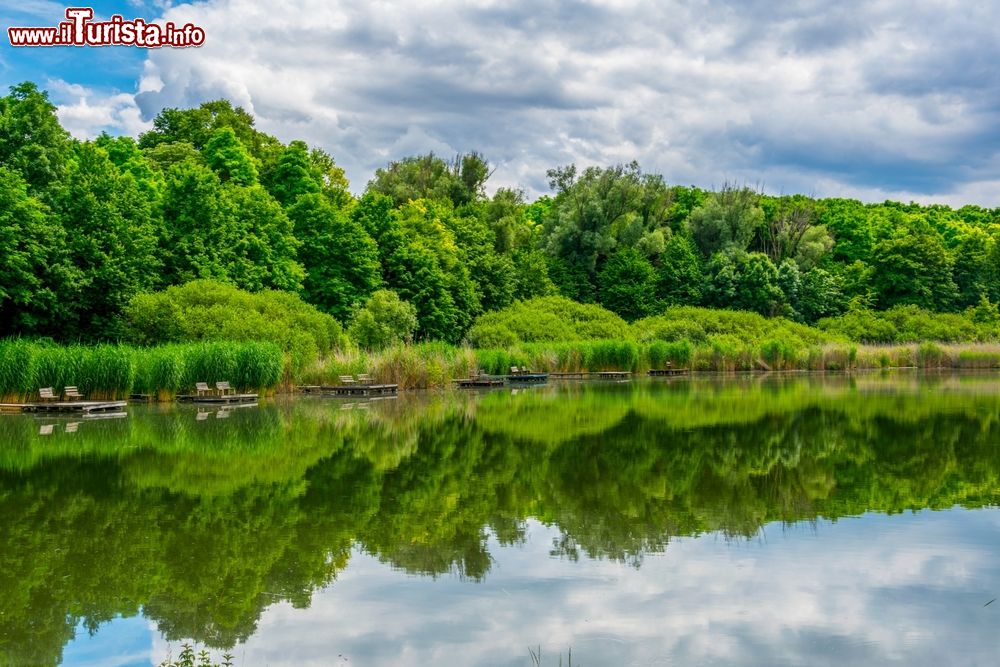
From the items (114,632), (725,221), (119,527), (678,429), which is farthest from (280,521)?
(725,221)

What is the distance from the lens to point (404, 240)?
52594 millimetres

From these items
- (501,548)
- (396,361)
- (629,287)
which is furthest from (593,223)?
(501,548)

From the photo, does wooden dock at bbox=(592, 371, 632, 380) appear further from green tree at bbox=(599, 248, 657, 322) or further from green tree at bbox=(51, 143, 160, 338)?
green tree at bbox=(51, 143, 160, 338)

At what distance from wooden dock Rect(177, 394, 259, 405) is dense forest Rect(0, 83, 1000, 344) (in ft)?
17.9

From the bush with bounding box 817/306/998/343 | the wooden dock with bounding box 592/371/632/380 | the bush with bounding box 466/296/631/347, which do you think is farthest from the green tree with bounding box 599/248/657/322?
the wooden dock with bounding box 592/371/632/380

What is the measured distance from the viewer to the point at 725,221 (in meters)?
73.2

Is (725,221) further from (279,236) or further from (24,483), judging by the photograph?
(24,483)

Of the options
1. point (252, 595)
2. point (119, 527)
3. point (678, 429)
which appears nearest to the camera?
point (252, 595)

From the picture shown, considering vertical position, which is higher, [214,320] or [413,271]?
[413,271]

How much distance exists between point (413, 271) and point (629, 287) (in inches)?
781

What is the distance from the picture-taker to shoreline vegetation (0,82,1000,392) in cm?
3281

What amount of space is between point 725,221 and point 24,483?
6534 cm

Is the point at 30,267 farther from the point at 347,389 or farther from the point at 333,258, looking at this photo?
the point at 333,258

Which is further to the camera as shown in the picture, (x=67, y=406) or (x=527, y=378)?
(x=527, y=378)
